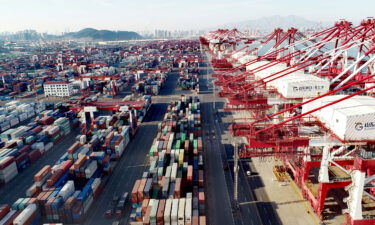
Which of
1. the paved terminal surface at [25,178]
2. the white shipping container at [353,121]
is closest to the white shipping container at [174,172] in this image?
the white shipping container at [353,121]

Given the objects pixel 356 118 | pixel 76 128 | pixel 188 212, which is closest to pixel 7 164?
pixel 76 128

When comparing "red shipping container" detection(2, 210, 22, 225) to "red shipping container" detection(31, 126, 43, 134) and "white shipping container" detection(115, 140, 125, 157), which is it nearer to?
"white shipping container" detection(115, 140, 125, 157)

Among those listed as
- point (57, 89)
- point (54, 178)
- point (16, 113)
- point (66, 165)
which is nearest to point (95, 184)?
point (54, 178)

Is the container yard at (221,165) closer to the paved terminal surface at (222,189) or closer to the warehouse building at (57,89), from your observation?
the paved terminal surface at (222,189)

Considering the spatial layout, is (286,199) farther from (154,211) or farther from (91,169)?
(91,169)

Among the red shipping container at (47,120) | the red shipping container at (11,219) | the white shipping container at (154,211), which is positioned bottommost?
the red shipping container at (11,219)

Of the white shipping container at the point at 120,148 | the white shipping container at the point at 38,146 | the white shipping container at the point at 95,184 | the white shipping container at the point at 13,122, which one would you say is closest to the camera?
the white shipping container at the point at 95,184

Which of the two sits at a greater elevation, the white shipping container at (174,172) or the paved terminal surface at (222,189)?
the white shipping container at (174,172)

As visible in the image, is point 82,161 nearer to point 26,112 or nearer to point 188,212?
point 188,212
